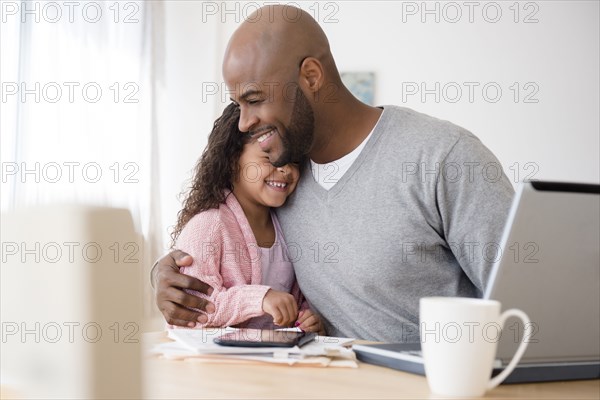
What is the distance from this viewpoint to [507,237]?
897 mm

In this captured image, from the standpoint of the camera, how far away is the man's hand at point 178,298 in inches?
58.6

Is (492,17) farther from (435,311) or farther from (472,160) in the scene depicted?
(435,311)

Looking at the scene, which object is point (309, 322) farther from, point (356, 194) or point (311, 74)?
point (311, 74)

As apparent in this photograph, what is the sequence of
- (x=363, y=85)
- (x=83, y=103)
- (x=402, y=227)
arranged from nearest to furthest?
(x=402, y=227), (x=83, y=103), (x=363, y=85)

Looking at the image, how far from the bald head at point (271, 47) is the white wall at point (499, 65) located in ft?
9.41

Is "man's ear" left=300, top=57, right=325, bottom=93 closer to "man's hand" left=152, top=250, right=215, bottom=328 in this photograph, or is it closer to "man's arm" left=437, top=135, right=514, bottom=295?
"man's arm" left=437, top=135, right=514, bottom=295

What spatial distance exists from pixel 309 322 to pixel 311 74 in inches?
22.9

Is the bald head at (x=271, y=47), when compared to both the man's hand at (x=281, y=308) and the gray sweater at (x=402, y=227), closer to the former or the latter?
the gray sweater at (x=402, y=227)

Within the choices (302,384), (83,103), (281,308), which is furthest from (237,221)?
(83,103)

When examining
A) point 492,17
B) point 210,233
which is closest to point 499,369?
point 210,233

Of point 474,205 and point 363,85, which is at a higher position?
point 363,85

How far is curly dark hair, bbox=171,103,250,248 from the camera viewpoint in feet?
5.80

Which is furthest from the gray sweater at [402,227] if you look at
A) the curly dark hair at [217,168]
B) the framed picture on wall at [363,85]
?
the framed picture on wall at [363,85]

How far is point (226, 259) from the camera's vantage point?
169cm
